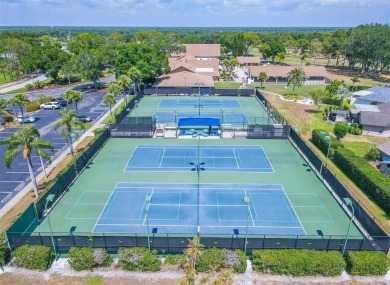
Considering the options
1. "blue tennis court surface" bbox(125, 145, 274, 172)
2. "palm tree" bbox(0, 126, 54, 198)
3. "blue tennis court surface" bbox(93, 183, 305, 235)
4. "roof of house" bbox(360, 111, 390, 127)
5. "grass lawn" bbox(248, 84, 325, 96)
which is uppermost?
"palm tree" bbox(0, 126, 54, 198)

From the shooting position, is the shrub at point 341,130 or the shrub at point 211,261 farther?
the shrub at point 341,130

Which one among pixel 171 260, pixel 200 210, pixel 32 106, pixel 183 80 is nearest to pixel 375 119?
pixel 200 210

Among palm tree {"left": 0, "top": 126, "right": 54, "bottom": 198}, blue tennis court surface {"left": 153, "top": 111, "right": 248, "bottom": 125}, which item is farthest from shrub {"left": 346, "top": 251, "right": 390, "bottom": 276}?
blue tennis court surface {"left": 153, "top": 111, "right": 248, "bottom": 125}

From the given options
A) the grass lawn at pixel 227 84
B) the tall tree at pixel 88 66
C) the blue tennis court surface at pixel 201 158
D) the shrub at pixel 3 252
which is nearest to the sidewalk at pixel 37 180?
the shrub at pixel 3 252

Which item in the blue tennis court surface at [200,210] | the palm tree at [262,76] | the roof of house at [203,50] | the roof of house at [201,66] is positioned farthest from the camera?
the roof of house at [203,50]

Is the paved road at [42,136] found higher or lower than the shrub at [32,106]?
lower

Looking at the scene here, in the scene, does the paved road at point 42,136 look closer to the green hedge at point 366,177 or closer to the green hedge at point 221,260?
the green hedge at point 221,260

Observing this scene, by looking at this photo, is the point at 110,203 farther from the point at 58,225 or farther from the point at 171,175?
the point at 171,175

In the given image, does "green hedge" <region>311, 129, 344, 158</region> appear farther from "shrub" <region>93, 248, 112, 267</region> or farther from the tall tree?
the tall tree
